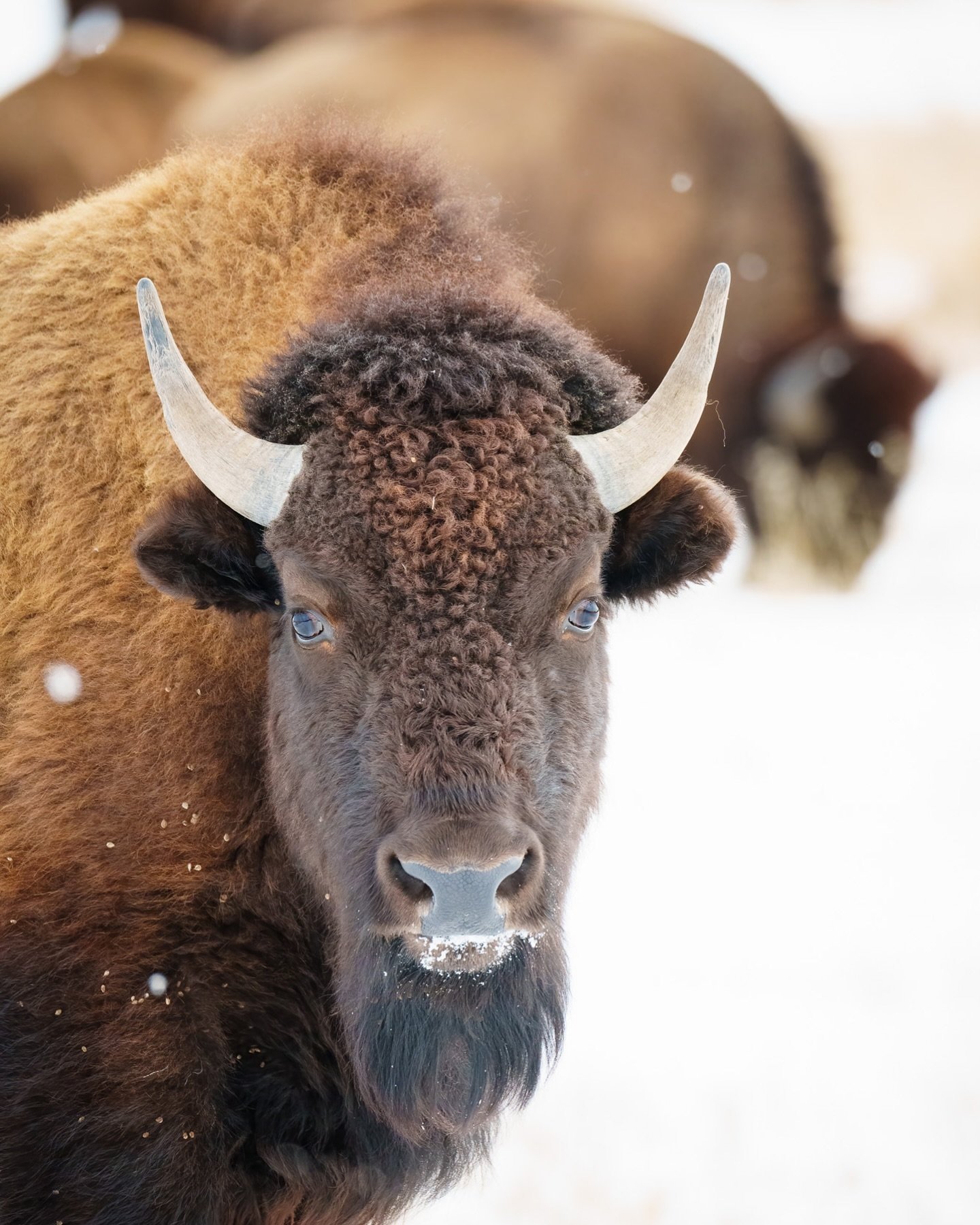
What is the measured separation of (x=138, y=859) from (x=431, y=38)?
42.8 ft

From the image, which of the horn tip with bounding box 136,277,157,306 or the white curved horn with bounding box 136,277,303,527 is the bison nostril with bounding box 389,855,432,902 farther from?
the horn tip with bounding box 136,277,157,306

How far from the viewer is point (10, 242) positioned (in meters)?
4.61

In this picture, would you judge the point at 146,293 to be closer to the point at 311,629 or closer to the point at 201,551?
the point at 201,551

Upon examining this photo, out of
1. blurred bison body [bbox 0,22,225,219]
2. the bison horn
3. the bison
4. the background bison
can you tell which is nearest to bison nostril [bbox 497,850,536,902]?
the bison

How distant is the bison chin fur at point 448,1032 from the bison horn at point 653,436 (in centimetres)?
123

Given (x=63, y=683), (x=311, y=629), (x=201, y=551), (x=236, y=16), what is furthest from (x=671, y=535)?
(x=236, y=16)

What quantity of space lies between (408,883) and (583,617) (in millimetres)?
914

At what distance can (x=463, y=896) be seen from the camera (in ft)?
9.25

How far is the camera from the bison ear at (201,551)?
3395 millimetres

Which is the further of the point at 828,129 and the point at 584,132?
the point at 828,129

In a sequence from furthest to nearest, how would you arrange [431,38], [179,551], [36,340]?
[431,38], [36,340], [179,551]

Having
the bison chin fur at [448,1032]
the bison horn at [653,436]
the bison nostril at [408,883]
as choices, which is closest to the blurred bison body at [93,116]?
the bison horn at [653,436]

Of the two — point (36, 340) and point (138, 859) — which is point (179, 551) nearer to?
point (138, 859)

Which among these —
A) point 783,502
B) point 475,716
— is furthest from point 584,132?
point 475,716
